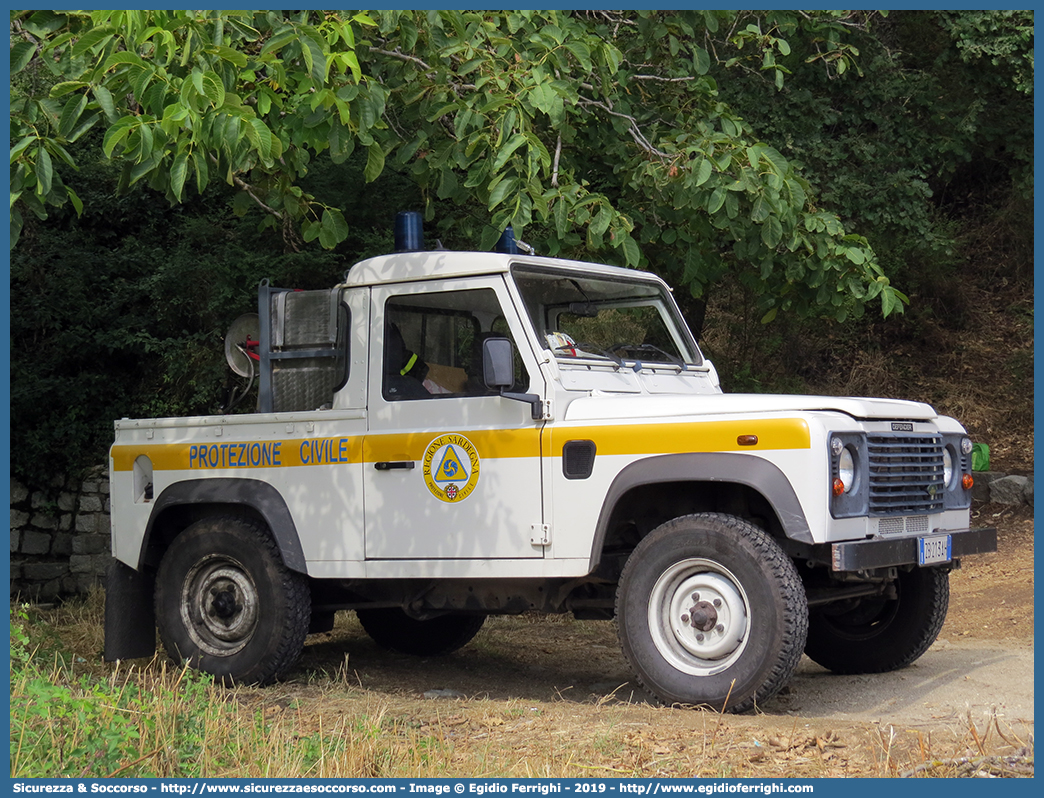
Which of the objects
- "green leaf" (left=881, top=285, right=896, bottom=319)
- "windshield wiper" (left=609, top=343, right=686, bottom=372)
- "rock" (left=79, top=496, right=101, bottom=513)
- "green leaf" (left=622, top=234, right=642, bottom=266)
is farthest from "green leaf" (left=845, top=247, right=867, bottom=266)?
"rock" (left=79, top=496, right=101, bottom=513)

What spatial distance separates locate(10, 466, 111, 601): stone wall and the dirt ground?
4.32 m

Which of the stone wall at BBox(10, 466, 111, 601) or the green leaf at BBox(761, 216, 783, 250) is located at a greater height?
the green leaf at BBox(761, 216, 783, 250)

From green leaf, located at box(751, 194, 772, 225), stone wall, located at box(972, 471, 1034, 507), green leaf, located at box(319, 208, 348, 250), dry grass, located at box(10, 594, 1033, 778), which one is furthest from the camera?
stone wall, located at box(972, 471, 1034, 507)

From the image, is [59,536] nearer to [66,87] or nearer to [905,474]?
[66,87]

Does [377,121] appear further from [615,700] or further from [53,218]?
[53,218]

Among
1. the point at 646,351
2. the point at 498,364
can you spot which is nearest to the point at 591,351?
the point at 646,351

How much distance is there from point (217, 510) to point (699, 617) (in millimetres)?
3072

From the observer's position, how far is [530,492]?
19.4 ft

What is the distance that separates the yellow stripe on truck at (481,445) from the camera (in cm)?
536

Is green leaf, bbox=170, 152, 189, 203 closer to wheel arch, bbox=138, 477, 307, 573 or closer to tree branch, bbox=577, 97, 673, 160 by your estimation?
wheel arch, bbox=138, 477, 307, 573

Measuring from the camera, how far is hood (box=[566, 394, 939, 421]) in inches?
215

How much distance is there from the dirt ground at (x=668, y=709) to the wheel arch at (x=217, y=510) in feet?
2.43

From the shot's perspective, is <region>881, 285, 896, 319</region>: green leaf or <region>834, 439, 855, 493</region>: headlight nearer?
<region>834, 439, 855, 493</region>: headlight
